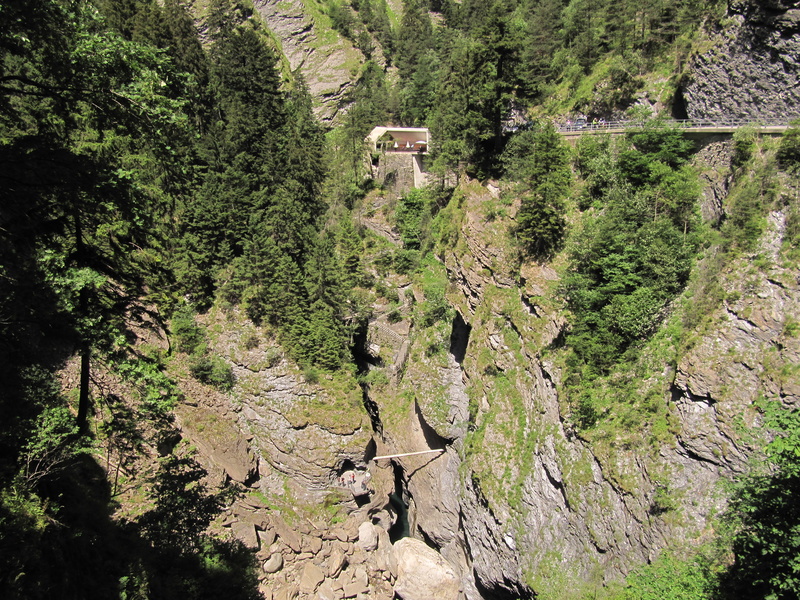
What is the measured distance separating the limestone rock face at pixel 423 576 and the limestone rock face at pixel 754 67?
2808 centimetres

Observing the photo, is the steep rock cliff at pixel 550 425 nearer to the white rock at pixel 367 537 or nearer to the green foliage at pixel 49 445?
the white rock at pixel 367 537

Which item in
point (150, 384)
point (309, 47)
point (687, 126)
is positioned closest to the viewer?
point (150, 384)

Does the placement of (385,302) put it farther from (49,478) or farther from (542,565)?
(49,478)

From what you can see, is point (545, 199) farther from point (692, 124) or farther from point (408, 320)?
point (408, 320)

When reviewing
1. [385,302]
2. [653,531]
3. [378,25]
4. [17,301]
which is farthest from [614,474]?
[378,25]

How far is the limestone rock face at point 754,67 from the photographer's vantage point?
19.4 m

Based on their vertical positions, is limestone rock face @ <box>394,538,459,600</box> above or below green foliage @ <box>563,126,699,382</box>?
below

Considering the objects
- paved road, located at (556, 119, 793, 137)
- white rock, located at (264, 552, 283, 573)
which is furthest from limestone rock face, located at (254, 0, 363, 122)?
white rock, located at (264, 552, 283, 573)

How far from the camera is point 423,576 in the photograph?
1056 inches

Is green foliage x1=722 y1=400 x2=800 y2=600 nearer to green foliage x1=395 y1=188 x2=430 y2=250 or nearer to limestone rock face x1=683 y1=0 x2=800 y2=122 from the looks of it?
limestone rock face x1=683 y1=0 x2=800 y2=122

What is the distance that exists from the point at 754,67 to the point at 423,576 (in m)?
30.6

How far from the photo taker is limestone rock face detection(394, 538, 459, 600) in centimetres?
2620

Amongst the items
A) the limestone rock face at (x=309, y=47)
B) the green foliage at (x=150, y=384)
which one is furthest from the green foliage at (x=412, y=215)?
the limestone rock face at (x=309, y=47)

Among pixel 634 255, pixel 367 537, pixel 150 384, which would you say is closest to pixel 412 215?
pixel 634 255
